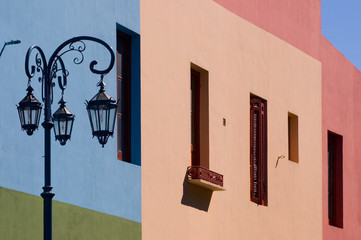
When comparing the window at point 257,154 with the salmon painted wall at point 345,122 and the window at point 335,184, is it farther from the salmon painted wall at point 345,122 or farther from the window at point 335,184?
the window at point 335,184

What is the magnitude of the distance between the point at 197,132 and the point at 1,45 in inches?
256

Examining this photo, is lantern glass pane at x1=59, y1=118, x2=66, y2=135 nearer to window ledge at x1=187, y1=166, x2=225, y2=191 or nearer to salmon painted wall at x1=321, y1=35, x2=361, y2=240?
window ledge at x1=187, y1=166, x2=225, y2=191

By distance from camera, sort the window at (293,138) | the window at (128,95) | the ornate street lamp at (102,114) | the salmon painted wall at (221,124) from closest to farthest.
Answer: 1. the ornate street lamp at (102,114)
2. the window at (128,95)
3. the salmon painted wall at (221,124)
4. the window at (293,138)

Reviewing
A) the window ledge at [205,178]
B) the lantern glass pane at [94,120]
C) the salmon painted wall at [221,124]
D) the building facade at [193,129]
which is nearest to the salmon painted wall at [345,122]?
the building facade at [193,129]

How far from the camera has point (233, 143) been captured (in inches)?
826

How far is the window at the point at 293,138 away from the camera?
2403 cm

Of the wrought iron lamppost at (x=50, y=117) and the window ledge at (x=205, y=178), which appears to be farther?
the window ledge at (x=205, y=178)

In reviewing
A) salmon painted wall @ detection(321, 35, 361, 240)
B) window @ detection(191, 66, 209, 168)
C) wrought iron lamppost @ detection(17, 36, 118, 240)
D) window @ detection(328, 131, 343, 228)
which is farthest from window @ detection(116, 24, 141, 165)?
window @ detection(328, 131, 343, 228)

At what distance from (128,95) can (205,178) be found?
242 centimetres

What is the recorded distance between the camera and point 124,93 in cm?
1783

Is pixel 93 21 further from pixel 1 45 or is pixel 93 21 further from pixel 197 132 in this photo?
pixel 197 132

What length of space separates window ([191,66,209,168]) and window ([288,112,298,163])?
442cm

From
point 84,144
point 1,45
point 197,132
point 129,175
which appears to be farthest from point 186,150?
point 1,45

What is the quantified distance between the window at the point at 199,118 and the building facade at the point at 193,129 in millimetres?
23
